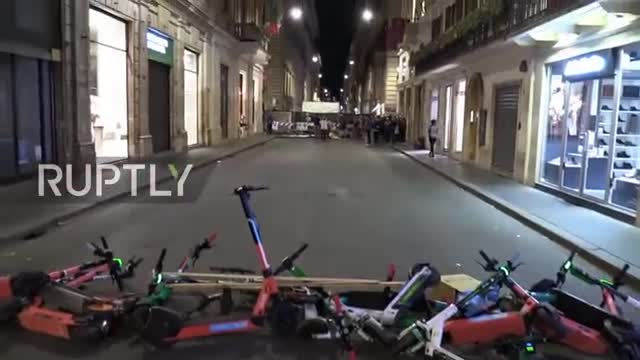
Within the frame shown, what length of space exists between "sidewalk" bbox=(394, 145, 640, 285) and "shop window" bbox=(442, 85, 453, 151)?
11.0 meters

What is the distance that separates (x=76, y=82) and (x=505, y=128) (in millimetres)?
12139

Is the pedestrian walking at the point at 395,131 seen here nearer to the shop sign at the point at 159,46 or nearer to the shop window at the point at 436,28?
the shop window at the point at 436,28

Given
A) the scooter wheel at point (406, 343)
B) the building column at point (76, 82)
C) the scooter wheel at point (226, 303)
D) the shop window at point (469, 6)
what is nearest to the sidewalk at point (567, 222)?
the scooter wheel at point (406, 343)

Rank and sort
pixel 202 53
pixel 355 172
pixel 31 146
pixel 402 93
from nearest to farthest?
pixel 31 146, pixel 355 172, pixel 202 53, pixel 402 93

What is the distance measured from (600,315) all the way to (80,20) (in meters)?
14.3

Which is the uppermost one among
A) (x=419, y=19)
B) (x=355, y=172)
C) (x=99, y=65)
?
(x=419, y=19)

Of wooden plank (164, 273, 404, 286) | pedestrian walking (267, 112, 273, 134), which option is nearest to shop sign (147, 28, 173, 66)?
wooden plank (164, 273, 404, 286)

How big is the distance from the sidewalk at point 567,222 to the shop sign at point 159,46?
11217 millimetres

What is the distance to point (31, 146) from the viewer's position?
560 inches

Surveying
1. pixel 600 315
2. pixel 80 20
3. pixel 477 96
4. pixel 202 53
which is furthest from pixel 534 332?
pixel 202 53

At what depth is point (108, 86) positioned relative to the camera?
61.0 feet

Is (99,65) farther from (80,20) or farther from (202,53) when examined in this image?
(202,53)

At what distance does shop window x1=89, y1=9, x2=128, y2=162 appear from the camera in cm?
1730

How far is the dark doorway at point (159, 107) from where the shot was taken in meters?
22.6
